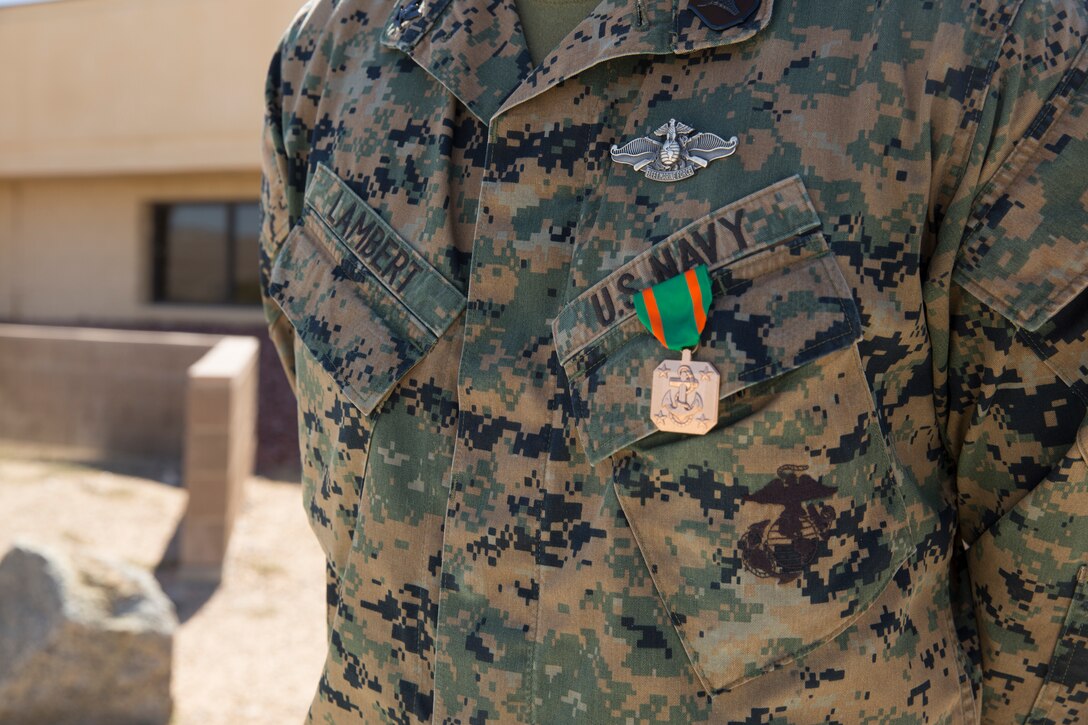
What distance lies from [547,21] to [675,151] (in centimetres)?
33

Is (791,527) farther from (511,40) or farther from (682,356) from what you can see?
(511,40)

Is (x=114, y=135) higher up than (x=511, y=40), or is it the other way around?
(x=511, y=40)

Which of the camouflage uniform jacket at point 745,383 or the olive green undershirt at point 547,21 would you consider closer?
the camouflage uniform jacket at point 745,383

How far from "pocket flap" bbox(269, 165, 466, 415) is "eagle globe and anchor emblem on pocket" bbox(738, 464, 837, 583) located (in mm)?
468

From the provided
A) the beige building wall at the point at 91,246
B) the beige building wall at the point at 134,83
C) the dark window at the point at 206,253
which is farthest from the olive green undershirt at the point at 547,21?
the beige building wall at the point at 91,246

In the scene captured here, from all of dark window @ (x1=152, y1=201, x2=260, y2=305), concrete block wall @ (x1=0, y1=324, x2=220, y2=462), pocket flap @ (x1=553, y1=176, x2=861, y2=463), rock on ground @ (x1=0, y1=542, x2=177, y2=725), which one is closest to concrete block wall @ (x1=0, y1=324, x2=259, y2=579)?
concrete block wall @ (x1=0, y1=324, x2=220, y2=462)

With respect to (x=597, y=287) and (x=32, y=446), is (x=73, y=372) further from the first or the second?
(x=597, y=287)

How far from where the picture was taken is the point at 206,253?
13.5 meters

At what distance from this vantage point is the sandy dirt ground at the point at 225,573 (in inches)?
164

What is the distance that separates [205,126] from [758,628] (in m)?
12.9

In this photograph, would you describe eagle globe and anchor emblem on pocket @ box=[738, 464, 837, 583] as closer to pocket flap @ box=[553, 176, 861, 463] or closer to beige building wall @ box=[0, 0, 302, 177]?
pocket flap @ box=[553, 176, 861, 463]

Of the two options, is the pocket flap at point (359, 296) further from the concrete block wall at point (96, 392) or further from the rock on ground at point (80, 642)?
the concrete block wall at point (96, 392)

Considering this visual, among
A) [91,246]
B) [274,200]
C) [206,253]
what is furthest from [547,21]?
[91,246]

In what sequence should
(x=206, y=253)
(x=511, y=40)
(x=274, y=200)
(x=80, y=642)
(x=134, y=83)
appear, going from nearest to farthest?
(x=511, y=40)
(x=274, y=200)
(x=80, y=642)
(x=134, y=83)
(x=206, y=253)
